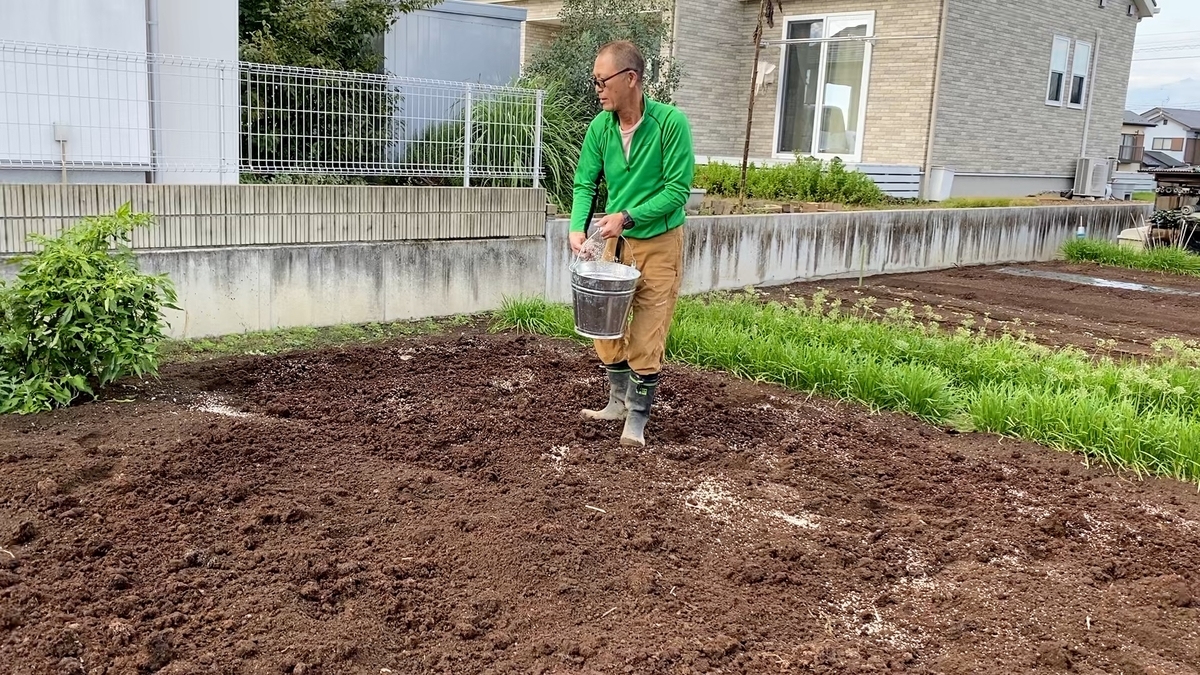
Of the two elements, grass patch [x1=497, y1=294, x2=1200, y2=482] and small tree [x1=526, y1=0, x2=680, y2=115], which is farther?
small tree [x1=526, y1=0, x2=680, y2=115]

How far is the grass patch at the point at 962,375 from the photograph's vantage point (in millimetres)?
5062

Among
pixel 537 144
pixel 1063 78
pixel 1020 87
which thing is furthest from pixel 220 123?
pixel 1063 78

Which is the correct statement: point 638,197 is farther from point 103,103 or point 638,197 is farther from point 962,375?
point 103,103

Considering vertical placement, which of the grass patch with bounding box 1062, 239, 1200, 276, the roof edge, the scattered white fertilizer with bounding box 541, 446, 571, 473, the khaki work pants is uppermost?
the roof edge

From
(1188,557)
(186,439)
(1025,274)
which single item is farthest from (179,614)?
(1025,274)

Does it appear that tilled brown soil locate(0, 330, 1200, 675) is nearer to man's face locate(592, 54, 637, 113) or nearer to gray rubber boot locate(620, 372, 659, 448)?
gray rubber boot locate(620, 372, 659, 448)

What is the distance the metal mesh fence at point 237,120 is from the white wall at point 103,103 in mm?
12

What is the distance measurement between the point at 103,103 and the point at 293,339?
230 centimetres

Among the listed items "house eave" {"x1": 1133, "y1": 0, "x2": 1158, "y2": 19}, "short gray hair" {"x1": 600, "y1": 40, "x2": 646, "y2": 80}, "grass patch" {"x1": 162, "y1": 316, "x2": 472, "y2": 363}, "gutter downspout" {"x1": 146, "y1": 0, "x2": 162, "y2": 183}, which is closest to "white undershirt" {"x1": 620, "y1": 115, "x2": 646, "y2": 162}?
"short gray hair" {"x1": 600, "y1": 40, "x2": 646, "y2": 80}

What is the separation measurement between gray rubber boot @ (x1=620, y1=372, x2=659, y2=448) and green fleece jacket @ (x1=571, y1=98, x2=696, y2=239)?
0.70 metres

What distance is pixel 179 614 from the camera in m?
3.04

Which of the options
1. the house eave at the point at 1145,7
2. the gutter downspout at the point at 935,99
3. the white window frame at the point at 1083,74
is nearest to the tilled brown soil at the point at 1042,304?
the gutter downspout at the point at 935,99

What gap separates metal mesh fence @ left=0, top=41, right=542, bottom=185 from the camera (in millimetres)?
7105

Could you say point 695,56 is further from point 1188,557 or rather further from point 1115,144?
point 1188,557
